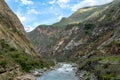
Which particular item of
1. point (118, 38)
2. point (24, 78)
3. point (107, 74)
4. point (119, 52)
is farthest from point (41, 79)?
point (118, 38)

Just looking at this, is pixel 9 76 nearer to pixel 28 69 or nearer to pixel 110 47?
pixel 28 69

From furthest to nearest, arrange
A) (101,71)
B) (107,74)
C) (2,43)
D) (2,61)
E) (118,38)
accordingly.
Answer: (118,38)
(2,43)
(2,61)
(101,71)
(107,74)

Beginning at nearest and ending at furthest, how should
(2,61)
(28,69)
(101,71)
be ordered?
(101,71), (2,61), (28,69)

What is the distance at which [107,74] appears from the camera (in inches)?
3484

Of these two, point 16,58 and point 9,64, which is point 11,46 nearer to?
point 16,58

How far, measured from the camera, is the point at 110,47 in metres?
156

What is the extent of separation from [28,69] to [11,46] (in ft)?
81.2

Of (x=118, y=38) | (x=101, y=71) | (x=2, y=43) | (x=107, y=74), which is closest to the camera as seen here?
(x=107, y=74)

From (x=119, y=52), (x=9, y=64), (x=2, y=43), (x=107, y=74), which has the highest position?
(x=2, y=43)

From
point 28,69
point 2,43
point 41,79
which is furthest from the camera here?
point 2,43

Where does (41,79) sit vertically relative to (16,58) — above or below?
below

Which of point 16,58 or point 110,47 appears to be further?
point 110,47

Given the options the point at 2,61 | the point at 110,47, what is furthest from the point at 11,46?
the point at 2,61

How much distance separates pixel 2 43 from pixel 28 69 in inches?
820
